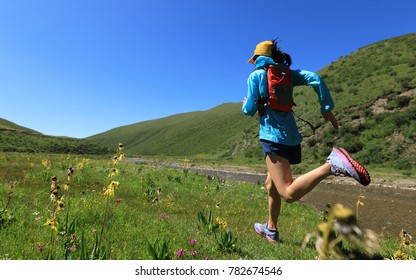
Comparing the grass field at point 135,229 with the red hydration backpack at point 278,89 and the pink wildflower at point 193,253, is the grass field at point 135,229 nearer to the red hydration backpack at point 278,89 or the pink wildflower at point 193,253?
the pink wildflower at point 193,253

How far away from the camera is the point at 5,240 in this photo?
4828mm

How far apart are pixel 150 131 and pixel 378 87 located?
4459 inches

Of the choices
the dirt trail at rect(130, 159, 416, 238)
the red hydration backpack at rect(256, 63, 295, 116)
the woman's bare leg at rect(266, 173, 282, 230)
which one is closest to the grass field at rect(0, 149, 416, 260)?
the woman's bare leg at rect(266, 173, 282, 230)

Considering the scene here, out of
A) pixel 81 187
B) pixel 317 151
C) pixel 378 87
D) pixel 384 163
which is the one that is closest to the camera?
pixel 81 187

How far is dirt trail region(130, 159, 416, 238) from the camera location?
32.2ft

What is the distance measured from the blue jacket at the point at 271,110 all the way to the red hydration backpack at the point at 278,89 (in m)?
0.08

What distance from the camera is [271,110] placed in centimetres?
509

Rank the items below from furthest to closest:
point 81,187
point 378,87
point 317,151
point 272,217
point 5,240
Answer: point 378,87, point 317,151, point 81,187, point 272,217, point 5,240

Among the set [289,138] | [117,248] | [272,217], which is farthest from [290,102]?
[117,248]

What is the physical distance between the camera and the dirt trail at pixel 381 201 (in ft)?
32.2

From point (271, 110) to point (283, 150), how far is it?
669 millimetres

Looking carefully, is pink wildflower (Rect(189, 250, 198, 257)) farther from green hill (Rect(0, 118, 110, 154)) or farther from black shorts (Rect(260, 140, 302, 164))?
green hill (Rect(0, 118, 110, 154))
